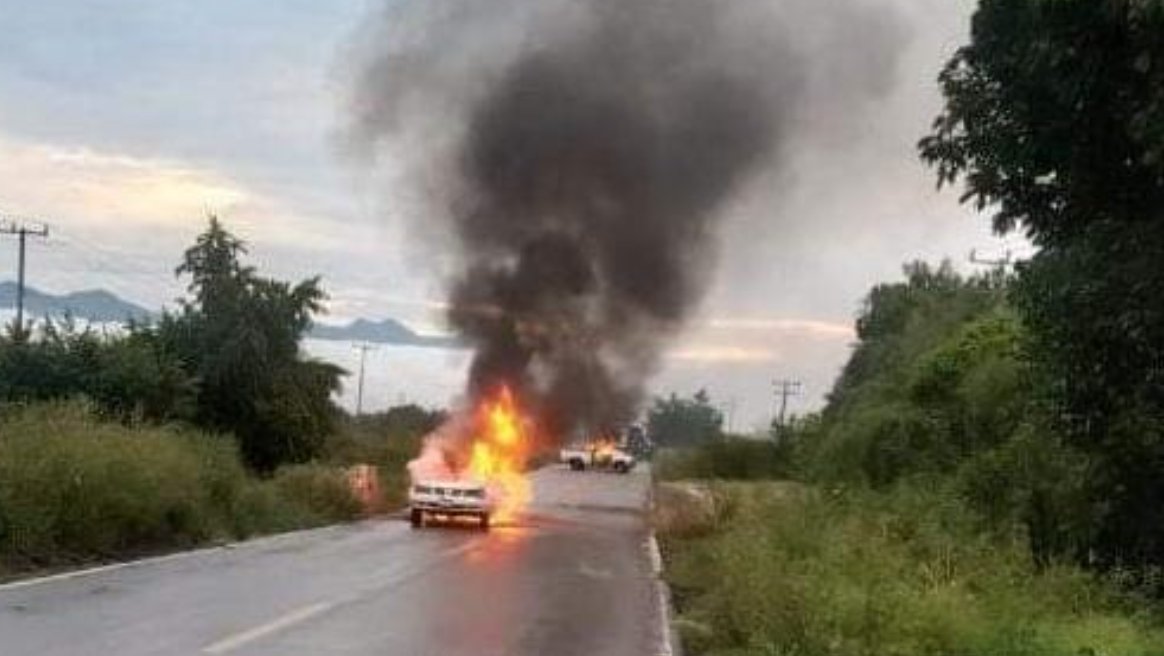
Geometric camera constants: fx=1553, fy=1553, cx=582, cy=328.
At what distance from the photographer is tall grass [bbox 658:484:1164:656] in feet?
37.7

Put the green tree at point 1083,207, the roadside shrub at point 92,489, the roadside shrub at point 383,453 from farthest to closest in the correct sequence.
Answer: the roadside shrub at point 383,453 < the roadside shrub at point 92,489 < the green tree at point 1083,207

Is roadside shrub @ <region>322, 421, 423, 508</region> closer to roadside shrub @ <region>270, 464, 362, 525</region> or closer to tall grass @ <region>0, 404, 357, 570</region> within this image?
roadside shrub @ <region>270, 464, 362, 525</region>

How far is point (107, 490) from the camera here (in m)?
21.4

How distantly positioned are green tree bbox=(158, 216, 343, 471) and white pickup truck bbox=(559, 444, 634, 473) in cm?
4808

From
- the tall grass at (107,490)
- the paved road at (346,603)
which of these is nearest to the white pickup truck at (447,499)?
the tall grass at (107,490)

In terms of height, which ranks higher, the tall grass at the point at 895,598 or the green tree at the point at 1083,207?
the green tree at the point at 1083,207

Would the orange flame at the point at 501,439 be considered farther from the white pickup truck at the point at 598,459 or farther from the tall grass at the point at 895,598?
the white pickup truck at the point at 598,459

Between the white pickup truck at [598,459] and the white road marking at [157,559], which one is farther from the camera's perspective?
the white pickup truck at [598,459]

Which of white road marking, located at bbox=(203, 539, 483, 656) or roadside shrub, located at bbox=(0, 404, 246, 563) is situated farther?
roadside shrub, located at bbox=(0, 404, 246, 563)

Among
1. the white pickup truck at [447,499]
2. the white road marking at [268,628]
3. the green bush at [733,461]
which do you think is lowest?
the white road marking at [268,628]

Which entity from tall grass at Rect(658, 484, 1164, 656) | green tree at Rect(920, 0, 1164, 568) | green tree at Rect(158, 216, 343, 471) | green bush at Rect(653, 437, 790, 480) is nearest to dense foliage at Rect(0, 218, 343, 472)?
green tree at Rect(158, 216, 343, 471)

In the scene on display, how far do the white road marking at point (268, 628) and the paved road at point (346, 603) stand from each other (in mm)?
23

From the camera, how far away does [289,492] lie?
113 feet

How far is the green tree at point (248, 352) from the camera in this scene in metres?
37.9
